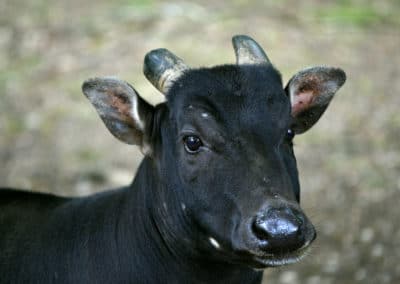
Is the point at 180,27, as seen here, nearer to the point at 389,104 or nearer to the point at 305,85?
the point at 389,104

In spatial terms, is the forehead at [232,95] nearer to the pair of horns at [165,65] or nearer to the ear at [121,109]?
the pair of horns at [165,65]

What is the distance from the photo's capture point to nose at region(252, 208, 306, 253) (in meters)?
6.02

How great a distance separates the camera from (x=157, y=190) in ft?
23.6

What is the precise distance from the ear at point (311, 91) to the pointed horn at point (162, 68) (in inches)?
35.6

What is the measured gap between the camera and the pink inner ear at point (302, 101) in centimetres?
752

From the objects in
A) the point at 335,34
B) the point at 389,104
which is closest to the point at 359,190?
the point at 389,104

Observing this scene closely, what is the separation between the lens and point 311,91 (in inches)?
298

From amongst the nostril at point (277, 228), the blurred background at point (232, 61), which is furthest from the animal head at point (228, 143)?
the blurred background at point (232, 61)

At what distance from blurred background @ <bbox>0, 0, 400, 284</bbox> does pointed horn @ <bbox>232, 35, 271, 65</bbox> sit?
13.6 feet

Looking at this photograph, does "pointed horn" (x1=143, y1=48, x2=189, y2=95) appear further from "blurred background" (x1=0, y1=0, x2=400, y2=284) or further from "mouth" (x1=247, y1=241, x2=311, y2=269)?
"blurred background" (x1=0, y1=0, x2=400, y2=284)

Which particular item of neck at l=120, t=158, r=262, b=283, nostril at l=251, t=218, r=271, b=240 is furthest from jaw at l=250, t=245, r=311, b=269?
neck at l=120, t=158, r=262, b=283

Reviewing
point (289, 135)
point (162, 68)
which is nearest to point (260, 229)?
point (289, 135)

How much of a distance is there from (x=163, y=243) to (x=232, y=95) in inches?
52.1

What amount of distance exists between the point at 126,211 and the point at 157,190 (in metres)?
0.41
